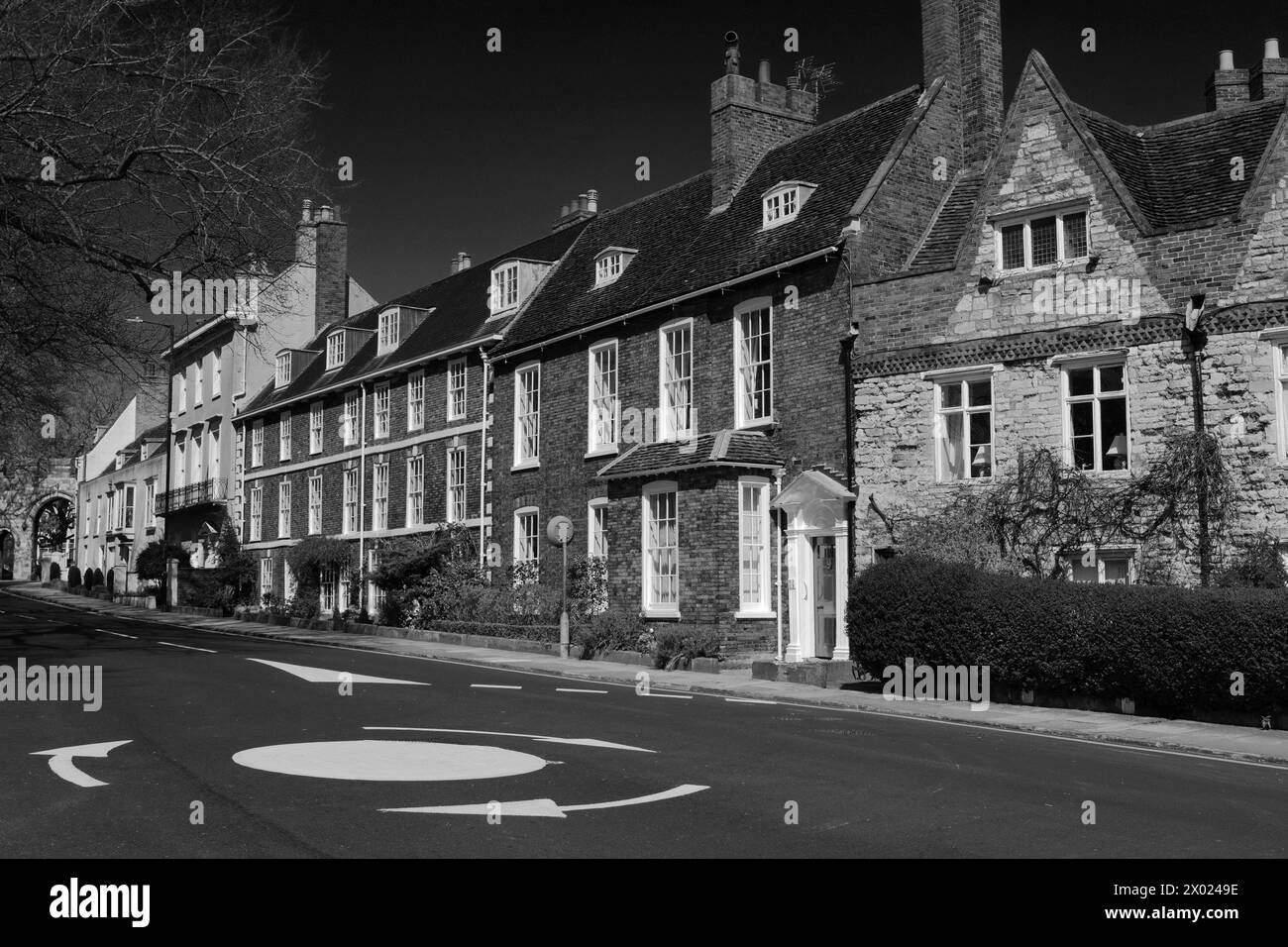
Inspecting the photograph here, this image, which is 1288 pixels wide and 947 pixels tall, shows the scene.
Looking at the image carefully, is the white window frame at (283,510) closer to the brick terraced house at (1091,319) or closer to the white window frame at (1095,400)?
the brick terraced house at (1091,319)

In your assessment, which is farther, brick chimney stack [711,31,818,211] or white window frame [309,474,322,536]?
white window frame [309,474,322,536]

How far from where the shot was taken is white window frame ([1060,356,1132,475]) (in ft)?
64.2

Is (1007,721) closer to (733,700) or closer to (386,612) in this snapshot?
(733,700)

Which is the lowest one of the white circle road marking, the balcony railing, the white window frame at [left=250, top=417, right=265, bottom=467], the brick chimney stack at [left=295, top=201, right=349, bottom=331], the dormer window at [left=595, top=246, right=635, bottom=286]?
the white circle road marking

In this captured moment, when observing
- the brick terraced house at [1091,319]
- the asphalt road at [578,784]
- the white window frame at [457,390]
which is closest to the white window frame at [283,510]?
the white window frame at [457,390]

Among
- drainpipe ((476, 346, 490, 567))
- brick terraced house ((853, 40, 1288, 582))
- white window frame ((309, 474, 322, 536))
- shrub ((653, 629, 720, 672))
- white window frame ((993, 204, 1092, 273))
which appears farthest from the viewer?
white window frame ((309, 474, 322, 536))

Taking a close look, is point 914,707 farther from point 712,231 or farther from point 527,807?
point 712,231

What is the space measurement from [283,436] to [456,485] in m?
14.8

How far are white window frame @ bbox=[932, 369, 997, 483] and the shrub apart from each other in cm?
519

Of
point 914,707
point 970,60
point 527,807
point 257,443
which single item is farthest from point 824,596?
point 257,443

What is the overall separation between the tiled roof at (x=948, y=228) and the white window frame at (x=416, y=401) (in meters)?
19.1

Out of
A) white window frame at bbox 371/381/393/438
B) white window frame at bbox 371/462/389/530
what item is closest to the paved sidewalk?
white window frame at bbox 371/462/389/530

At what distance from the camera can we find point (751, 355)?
25.7 meters

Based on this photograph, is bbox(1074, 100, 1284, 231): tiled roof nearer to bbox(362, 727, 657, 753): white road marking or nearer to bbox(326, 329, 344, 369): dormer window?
bbox(362, 727, 657, 753): white road marking
